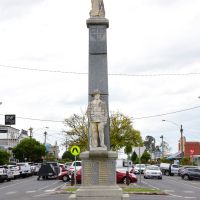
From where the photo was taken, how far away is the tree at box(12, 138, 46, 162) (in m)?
101

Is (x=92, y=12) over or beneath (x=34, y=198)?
over

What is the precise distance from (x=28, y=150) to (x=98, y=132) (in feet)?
274

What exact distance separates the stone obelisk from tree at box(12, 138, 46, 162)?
8229cm

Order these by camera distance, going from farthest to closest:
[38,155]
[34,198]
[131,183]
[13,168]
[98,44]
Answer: [38,155] → [13,168] → [131,183] → [34,198] → [98,44]

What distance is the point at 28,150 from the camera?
3981 inches

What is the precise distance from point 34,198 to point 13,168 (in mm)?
32340

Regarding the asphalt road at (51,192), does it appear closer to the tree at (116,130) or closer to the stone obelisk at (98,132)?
the stone obelisk at (98,132)

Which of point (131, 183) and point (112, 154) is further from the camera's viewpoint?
point (131, 183)

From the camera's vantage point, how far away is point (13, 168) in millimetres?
59219

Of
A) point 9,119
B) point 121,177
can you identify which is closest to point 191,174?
point 121,177

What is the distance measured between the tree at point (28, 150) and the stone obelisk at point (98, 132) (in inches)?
3240

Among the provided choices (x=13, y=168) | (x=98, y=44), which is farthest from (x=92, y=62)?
(x=13, y=168)

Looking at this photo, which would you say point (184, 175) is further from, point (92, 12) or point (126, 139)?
point (92, 12)

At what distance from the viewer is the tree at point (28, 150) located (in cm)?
10075
